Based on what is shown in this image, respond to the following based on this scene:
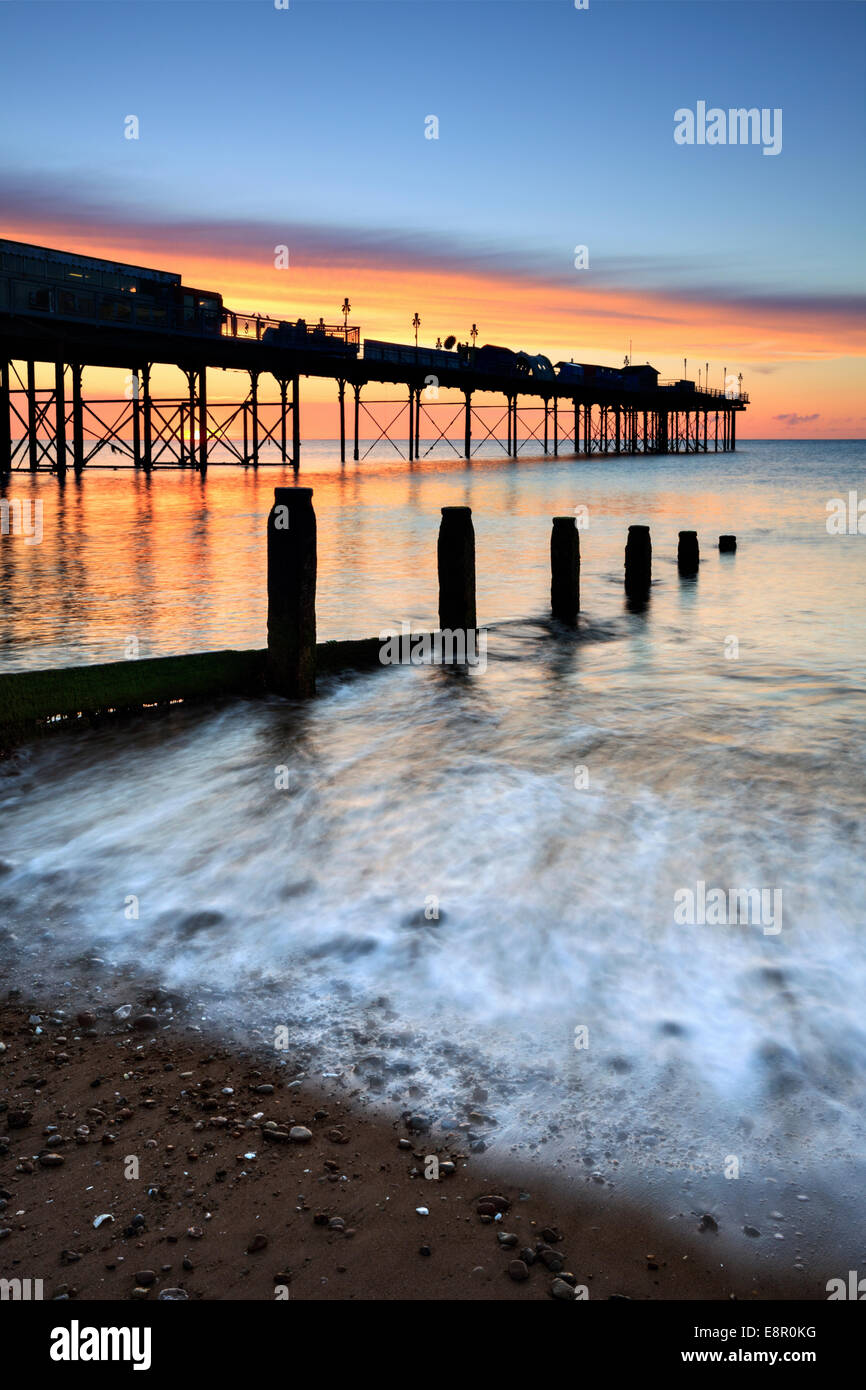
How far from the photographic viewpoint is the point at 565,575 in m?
14.7

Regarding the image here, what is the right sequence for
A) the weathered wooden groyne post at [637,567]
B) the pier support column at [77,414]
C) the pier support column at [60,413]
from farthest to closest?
the pier support column at [77,414], the pier support column at [60,413], the weathered wooden groyne post at [637,567]

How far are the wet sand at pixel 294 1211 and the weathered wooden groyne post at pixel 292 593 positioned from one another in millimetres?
5498

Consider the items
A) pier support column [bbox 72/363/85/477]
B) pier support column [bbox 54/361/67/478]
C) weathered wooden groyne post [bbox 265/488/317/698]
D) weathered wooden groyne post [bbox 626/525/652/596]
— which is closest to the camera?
weathered wooden groyne post [bbox 265/488/317/698]

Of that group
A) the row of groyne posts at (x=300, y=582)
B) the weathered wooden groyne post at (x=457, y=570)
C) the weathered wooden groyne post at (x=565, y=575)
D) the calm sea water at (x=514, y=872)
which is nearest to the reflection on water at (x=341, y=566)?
the calm sea water at (x=514, y=872)

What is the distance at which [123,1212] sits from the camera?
3.11m

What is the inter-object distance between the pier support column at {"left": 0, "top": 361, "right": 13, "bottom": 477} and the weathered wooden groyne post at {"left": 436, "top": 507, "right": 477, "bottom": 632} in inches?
1390

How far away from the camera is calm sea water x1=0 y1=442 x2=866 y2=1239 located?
4008 millimetres

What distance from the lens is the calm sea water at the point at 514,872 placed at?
13.1 feet

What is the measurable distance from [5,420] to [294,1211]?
45.5 metres

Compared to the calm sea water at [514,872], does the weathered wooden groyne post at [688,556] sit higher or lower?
higher

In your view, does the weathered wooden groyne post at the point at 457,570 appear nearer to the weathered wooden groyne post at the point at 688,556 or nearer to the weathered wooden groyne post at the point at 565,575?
the weathered wooden groyne post at the point at 565,575

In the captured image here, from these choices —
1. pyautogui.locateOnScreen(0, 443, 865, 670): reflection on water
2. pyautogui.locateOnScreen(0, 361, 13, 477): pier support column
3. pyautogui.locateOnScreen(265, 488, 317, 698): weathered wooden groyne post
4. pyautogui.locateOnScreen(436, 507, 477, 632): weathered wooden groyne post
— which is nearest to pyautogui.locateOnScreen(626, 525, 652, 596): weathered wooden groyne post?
pyautogui.locateOnScreen(0, 443, 865, 670): reflection on water

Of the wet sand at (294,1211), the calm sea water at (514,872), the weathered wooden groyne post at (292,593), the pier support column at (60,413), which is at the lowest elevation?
the wet sand at (294,1211)

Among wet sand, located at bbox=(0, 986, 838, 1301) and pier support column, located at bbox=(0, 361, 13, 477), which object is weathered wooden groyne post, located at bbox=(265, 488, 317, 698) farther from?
pier support column, located at bbox=(0, 361, 13, 477)
